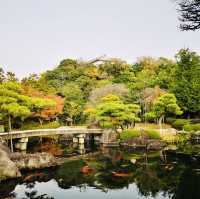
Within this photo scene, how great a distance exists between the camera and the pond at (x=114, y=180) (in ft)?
47.3

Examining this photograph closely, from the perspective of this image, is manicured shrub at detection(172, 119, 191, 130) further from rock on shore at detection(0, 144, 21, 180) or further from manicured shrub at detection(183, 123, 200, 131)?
rock on shore at detection(0, 144, 21, 180)

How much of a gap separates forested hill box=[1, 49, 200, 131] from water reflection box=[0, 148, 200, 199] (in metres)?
13.2

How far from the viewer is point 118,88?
1564 inches

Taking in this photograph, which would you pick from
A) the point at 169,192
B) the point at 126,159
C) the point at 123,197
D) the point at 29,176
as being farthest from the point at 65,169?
the point at 169,192

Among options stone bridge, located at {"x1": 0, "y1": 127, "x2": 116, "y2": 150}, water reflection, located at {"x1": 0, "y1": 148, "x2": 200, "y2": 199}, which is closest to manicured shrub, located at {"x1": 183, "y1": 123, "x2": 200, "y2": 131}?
stone bridge, located at {"x1": 0, "y1": 127, "x2": 116, "y2": 150}

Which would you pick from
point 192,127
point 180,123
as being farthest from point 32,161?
point 180,123

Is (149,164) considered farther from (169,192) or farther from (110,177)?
(169,192)

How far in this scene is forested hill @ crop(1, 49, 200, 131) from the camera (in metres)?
36.3

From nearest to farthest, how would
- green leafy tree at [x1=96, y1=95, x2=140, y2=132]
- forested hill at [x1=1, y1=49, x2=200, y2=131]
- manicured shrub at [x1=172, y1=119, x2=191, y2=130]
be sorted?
green leafy tree at [x1=96, y1=95, x2=140, y2=132]
manicured shrub at [x1=172, y1=119, x2=191, y2=130]
forested hill at [x1=1, y1=49, x2=200, y2=131]

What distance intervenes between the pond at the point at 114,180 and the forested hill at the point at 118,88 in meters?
12.9

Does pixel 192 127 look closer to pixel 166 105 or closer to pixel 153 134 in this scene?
pixel 166 105

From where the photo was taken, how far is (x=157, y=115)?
112 ft

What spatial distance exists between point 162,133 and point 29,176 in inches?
679

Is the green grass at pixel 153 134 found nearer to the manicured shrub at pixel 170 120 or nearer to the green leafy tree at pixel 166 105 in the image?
the green leafy tree at pixel 166 105
